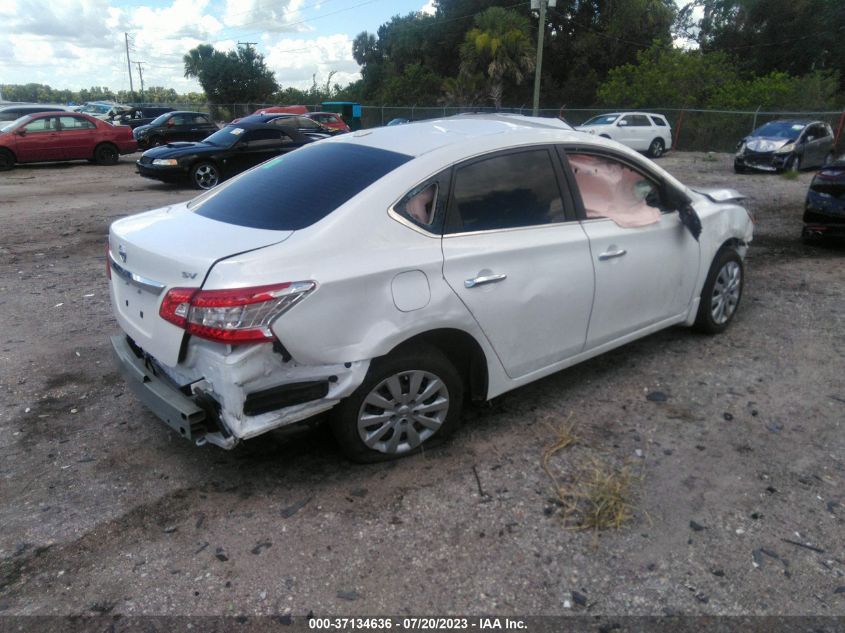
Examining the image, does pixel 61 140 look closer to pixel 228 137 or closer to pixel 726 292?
pixel 228 137

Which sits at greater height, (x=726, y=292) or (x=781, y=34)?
(x=781, y=34)

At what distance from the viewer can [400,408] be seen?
321 cm

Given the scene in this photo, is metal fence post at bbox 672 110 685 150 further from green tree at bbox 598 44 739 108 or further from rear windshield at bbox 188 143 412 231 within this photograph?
rear windshield at bbox 188 143 412 231

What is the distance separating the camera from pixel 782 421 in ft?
12.4

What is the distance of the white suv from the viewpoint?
2188cm

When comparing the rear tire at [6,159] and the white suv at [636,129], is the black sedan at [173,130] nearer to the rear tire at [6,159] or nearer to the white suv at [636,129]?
the rear tire at [6,159]

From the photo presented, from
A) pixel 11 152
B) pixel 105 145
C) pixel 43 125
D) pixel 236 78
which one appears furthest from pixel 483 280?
pixel 236 78

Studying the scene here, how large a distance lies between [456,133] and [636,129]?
68.1 feet

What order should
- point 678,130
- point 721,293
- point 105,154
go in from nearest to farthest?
point 721,293 → point 105,154 → point 678,130

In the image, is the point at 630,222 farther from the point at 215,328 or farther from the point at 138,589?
the point at 138,589

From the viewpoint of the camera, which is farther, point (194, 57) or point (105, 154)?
point (194, 57)

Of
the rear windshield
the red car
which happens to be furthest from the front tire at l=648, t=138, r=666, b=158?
the rear windshield

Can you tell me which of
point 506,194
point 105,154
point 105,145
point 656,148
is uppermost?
point 506,194

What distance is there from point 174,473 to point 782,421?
3.45m
